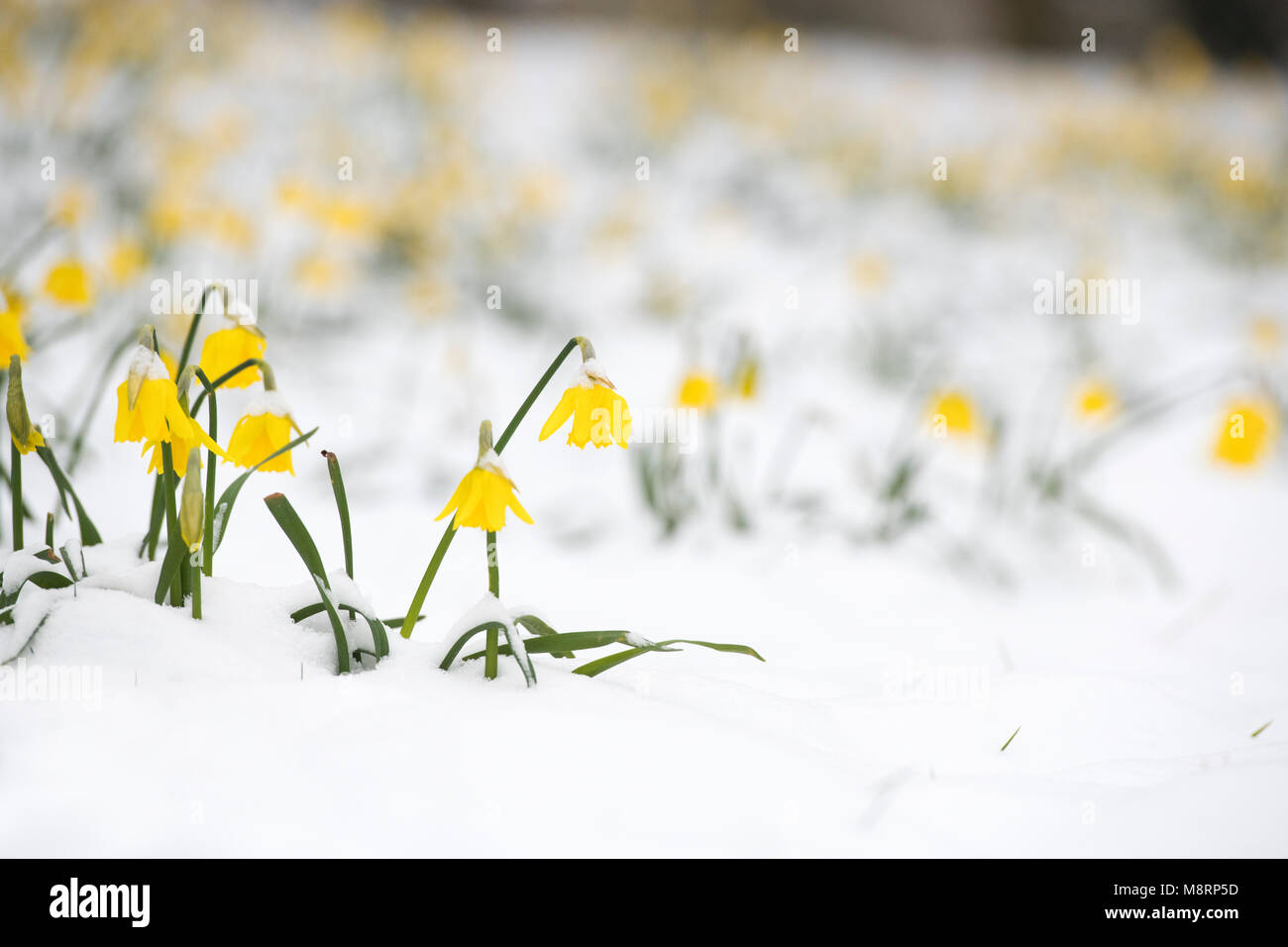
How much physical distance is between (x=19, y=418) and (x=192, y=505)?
27 centimetres

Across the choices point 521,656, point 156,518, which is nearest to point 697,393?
point 521,656

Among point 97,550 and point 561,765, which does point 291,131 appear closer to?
point 97,550

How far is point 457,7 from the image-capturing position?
9.79 meters

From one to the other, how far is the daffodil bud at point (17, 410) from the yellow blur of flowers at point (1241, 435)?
2.61 meters

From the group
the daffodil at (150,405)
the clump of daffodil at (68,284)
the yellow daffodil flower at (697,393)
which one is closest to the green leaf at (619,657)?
the daffodil at (150,405)

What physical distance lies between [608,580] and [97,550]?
1034 millimetres

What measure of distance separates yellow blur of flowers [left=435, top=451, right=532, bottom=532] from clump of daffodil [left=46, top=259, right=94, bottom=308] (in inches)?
65.3

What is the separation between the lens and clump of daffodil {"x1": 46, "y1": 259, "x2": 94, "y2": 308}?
2158 millimetres

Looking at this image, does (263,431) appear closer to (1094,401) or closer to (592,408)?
(592,408)

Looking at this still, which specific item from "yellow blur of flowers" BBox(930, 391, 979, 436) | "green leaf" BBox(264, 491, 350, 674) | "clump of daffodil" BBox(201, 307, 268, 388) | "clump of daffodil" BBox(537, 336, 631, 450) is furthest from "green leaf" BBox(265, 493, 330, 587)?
"yellow blur of flowers" BBox(930, 391, 979, 436)

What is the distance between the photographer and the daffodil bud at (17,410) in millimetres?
1078

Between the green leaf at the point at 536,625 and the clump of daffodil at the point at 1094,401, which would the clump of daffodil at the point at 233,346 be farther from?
the clump of daffodil at the point at 1094,401

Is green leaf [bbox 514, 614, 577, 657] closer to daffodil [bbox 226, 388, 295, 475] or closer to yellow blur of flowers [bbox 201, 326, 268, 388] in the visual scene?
daffodil [bbox 226, 388, 295, 475]
